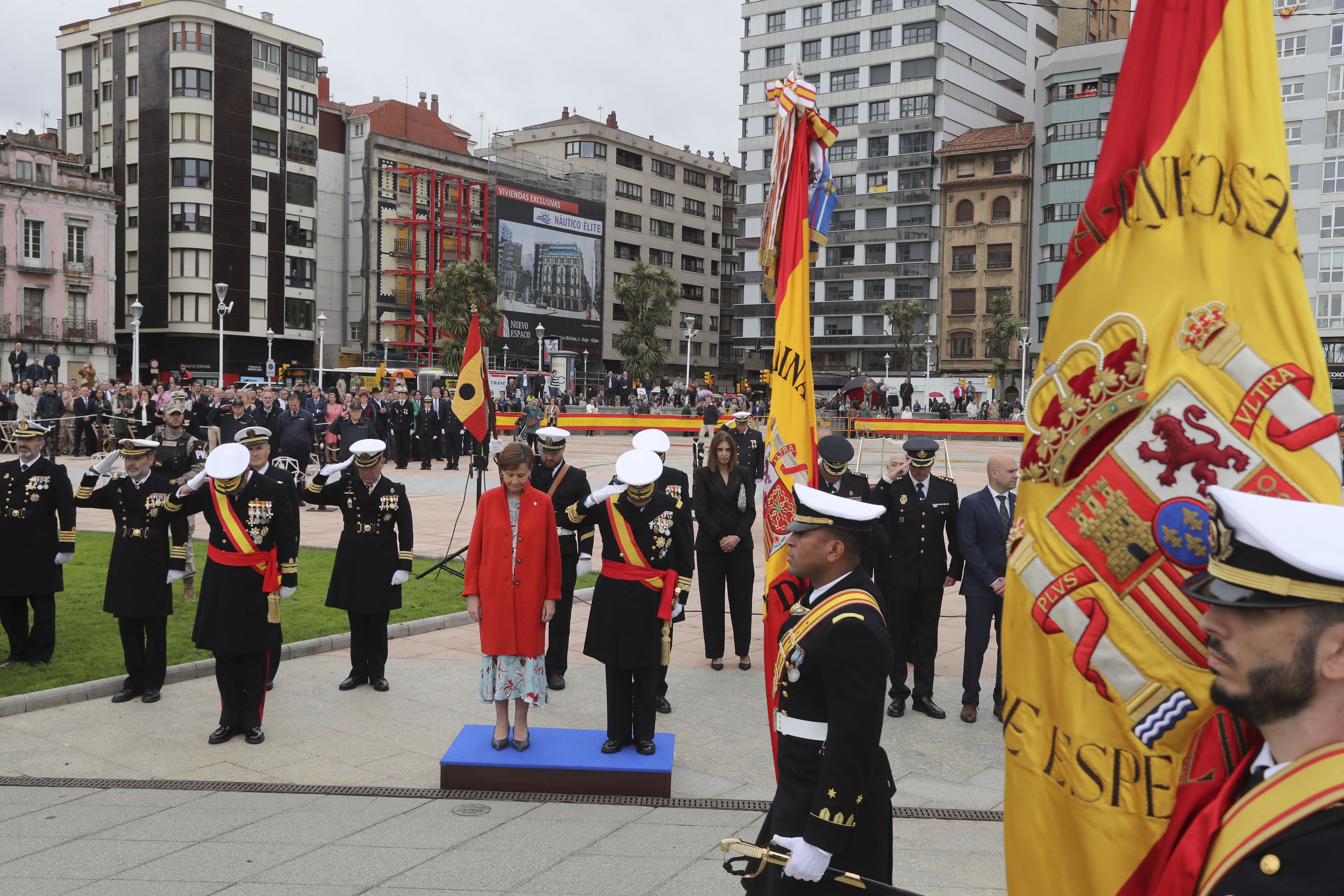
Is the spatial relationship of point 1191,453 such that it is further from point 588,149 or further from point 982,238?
point 588,149

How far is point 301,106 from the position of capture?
6266 centimetres

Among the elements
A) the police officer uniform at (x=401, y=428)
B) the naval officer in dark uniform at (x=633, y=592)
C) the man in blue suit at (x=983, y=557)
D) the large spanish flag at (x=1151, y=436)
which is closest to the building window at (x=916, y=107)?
the police officer uniform at (x=401, y=428)

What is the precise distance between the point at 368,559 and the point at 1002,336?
199ft

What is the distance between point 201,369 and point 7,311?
34.0 feet

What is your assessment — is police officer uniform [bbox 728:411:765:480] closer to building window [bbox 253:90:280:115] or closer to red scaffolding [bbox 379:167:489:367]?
red scaffolding [bbox 379:167:489:367]

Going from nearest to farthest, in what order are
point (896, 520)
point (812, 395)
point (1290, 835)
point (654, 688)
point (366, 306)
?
point (1290, 835)
point (812, 395)
point (654, 688)
point (896, 520)
point (366, 306)

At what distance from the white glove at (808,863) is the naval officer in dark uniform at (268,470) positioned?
541cm

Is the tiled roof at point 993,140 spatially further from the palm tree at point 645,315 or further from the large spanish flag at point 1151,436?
the large spanish flag at point 1151,436

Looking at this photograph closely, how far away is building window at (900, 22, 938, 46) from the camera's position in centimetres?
7231

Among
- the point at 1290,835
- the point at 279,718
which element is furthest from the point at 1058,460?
the point at 279,718

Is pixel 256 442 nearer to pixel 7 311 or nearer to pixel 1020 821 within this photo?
pixel 1020 821

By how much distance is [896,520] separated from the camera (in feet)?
26.7

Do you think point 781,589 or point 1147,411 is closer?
point 1147,411

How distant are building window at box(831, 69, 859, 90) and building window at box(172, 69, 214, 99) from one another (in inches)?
1684
